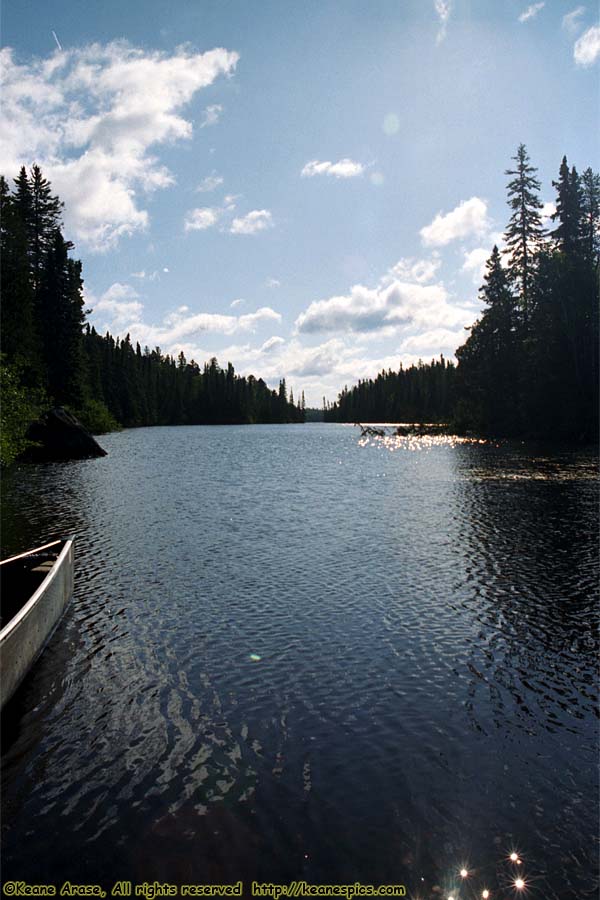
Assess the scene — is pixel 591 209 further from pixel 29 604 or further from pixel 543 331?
pixel 29 604

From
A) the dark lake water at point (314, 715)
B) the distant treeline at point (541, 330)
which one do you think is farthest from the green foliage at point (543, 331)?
the dark lake water at point (314, 715)

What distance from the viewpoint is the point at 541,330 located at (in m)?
57.5

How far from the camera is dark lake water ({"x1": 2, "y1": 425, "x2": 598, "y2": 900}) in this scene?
18.3ft

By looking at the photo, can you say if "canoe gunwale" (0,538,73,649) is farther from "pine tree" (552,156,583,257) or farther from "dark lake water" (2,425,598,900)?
"pine tree" (552,156,583,257)

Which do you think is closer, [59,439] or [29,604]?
[29,604]

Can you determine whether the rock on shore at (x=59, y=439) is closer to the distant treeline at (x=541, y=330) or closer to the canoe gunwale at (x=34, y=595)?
the canoe gunwale at (x=34, y=595)

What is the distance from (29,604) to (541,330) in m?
59.4

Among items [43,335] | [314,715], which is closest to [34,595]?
[314,715]

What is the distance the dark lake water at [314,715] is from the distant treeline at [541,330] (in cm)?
4297

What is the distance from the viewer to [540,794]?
6.46 meters

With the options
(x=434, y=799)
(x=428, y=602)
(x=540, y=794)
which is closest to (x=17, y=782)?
(x=434, y=799)

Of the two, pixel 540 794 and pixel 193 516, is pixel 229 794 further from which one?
pixel 193 516

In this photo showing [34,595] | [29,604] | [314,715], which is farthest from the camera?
[34,595]

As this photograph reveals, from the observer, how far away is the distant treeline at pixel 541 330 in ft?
181
